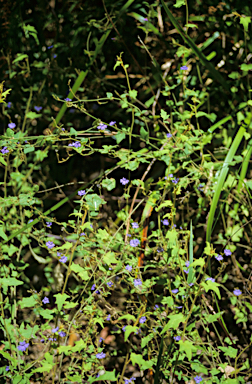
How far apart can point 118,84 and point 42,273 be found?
918mm

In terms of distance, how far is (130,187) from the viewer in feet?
4.51

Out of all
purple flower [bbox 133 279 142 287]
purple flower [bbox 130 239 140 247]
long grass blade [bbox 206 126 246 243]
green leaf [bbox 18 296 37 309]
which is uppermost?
long grass blade [bbox 206 126 246 243]

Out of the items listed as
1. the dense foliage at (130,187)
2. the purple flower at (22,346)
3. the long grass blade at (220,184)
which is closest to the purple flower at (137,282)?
the dense foliage at (130,187)

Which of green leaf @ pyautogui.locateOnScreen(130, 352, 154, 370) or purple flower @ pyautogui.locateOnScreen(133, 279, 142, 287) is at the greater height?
purple flower @ pyautogui.locateOnScreen(133, 279, 142, 287)

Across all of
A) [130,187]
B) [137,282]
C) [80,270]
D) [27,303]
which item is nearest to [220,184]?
[130,187]

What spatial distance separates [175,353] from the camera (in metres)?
1.18

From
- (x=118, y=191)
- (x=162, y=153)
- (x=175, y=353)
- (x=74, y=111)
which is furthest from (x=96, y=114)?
(x=175, y=353)

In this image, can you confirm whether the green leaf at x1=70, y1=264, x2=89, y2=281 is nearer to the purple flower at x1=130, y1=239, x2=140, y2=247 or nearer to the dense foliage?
the dense foliage

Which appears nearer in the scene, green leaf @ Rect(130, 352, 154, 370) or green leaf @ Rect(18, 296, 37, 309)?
green leaf @ Rect(130, 352, 154, 370)

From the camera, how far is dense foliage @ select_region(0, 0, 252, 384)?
1.19 metres

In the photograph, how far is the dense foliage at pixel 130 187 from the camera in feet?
3.89

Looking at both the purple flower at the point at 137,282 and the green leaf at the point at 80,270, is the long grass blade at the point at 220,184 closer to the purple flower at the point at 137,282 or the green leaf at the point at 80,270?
the purple flower at the point at 137,282

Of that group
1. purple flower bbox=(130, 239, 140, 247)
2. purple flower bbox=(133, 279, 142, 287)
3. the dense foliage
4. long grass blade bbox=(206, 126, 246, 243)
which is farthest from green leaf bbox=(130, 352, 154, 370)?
long grass blade bbox=(206, 126, 246, 243)

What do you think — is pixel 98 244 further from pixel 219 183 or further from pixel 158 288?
pixel 219 183
